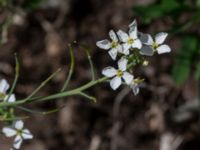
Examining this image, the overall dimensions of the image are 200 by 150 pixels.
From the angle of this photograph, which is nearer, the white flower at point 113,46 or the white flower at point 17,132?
the white flower at point 113,46

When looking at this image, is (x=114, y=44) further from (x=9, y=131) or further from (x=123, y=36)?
(x=9, y=131)

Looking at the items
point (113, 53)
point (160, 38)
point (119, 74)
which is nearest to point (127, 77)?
point (119, 74)

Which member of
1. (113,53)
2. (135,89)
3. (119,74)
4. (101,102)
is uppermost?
(113,53)

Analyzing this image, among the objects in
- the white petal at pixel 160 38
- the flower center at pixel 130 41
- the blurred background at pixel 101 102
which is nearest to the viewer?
the flower center at pixel 130 41

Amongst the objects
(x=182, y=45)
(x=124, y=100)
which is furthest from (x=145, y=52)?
(x=124, y=100)

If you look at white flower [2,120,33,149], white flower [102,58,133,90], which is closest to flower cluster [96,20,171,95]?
white flower [102,58,133,90]

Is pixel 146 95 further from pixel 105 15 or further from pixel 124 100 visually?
pixel 105 15

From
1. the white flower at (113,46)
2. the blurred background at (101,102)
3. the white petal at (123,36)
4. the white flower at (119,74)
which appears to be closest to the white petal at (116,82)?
the white flower at (119,74)

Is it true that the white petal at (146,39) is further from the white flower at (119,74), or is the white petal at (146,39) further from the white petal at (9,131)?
the white petal at (9,131)
